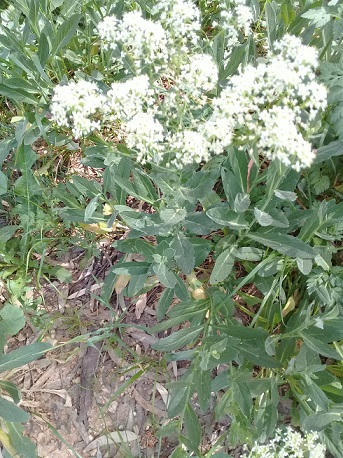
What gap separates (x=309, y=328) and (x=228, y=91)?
95 cm

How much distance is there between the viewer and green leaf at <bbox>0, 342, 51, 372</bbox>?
1979 millimetres

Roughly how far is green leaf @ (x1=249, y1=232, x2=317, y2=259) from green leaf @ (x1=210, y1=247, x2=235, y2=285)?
0.17 metres

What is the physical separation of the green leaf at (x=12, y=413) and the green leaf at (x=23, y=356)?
0.14 m

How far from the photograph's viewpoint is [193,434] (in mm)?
1955

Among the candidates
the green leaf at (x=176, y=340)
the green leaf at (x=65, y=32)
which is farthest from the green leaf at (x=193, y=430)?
the green leaf at (x=65, y=32)

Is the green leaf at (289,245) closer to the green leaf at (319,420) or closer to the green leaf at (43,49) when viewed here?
the green leaf at (319,420)

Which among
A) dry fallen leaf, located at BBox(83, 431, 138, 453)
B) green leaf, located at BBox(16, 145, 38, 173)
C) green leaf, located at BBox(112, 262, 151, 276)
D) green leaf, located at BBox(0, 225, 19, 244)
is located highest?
green leaf, located at BBox(16, 145, 38, 173)

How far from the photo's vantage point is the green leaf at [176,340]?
191 centimetres

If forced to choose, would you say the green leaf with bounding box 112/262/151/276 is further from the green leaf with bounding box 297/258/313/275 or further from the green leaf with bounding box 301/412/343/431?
the green leaf with bounding box 301/412/343/431

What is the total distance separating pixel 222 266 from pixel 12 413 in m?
0.97

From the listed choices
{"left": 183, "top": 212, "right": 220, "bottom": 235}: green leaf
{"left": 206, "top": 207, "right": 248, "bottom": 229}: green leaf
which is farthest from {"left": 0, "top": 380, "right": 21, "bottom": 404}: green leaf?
{"left": 206, "top": 207, "right": 248, "bottom": 229}: green leaf

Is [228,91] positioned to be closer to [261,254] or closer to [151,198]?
[151,198]

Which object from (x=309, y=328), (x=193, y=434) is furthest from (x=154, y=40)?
→ (x=193, y=434)

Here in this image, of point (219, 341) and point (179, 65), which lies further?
point (219, 341)
